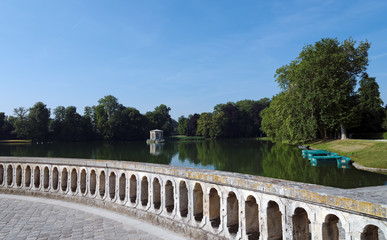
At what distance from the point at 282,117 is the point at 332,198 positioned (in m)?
40.2

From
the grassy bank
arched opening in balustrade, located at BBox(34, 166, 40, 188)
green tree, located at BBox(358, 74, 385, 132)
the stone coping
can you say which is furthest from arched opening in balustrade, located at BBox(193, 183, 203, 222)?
green tree, located at BBox(358, 74, 385, 132)

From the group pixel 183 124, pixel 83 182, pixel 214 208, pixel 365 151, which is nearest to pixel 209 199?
pixel 214 208

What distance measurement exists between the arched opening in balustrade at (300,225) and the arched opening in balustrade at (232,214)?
1187 millimetres

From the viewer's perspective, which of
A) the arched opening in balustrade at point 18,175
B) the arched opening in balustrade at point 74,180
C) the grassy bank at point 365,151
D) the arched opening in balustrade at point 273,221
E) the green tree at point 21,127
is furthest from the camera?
the green tree at point 21,127

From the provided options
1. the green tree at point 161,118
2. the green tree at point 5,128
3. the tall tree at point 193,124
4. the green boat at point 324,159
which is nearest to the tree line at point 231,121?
the tall tree at point 193,124

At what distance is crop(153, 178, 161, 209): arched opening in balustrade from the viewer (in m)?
6.21

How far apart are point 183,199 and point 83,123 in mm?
91194

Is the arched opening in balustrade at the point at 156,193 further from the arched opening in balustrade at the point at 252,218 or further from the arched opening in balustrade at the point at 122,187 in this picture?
the arched opening in balustrade at the point at 252,218

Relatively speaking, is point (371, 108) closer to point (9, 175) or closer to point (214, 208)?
point (214, 208)

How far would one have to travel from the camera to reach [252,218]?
14.4 ft

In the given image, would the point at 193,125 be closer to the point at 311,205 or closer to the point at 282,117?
the point at 282,117

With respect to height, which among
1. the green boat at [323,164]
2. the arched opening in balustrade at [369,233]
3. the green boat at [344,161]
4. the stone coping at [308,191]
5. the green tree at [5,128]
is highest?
the green tree at [5,128]

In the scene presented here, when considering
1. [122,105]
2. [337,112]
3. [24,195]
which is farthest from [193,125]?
[24,195]

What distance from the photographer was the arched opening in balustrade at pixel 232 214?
15.1ft
